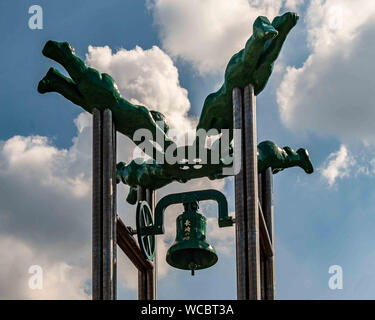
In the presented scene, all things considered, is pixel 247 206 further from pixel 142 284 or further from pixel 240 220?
pixel 142 284

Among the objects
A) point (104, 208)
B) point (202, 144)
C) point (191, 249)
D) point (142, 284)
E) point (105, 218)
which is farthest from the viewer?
point (142, 284)

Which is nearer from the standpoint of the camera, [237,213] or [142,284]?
[237,213]

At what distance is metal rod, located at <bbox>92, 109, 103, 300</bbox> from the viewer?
44719 mm

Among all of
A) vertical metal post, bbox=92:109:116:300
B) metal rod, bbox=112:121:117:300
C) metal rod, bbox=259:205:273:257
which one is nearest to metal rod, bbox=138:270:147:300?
metal rod, bbox=259:205:273:257

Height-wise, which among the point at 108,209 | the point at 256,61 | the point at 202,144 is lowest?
the point at 108,209

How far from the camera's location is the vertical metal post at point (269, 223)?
49.4 metres

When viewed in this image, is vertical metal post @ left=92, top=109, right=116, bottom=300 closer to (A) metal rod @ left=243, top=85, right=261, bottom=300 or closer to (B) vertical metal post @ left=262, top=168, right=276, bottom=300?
(A) metal rod @ left=243, top=85, right=261, bottom=300

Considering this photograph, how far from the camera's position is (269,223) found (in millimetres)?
49750

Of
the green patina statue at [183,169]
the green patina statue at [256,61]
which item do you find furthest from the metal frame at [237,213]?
the green patina statue at [183,169]

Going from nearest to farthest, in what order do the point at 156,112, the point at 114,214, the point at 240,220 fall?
the point at 240,220 < the point at 114,214 < the point at 156,112

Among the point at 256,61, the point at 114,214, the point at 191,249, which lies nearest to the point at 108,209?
the point at 114,214

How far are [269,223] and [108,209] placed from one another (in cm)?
694
